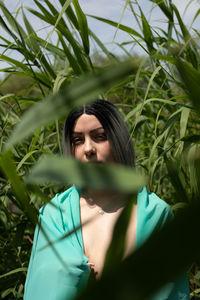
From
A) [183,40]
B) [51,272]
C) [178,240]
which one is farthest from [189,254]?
[183,40]

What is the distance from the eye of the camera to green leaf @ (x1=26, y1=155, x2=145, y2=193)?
0.31 ft

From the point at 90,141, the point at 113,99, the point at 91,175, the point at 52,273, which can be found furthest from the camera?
the point at 113,99

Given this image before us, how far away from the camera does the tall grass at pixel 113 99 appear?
8 centimetres

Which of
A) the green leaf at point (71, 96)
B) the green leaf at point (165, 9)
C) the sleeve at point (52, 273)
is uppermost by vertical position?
the green leaf at point (165, 9)

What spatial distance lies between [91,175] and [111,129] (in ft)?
2.63

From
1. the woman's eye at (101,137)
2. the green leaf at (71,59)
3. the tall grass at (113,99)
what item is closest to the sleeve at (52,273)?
the tall grass at (113,99)

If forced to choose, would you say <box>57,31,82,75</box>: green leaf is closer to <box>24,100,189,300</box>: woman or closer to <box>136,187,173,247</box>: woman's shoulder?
<box>24,100,189,300</box>: woman

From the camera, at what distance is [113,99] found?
5.53ft

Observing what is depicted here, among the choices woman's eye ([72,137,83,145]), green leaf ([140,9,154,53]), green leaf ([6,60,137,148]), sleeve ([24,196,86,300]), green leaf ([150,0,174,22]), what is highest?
green leaf ([150,0,174,22])

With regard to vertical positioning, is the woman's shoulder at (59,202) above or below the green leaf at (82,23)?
below

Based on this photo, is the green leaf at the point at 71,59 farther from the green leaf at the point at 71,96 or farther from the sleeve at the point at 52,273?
the green leaf at the point at 71,96

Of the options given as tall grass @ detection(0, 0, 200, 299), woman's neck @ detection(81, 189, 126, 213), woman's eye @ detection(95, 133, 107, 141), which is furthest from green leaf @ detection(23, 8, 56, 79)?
woman's neck @ detection(81, 189, 126, 213)

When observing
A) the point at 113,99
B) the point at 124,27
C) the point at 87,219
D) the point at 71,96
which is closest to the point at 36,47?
the point at 124,27

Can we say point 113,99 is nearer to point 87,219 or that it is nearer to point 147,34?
point 147,34
